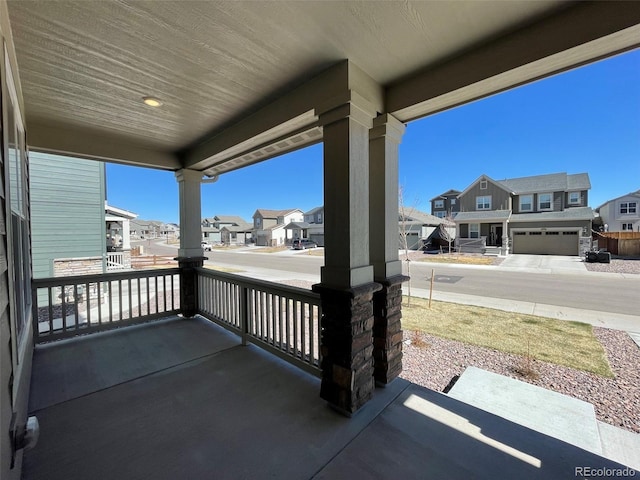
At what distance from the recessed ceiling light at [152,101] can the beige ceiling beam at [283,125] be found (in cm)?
78

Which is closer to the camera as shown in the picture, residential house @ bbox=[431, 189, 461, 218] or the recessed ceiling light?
the recessed ceiling light

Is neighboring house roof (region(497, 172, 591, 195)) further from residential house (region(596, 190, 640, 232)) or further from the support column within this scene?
the support column

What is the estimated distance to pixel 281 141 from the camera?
3.10 metres

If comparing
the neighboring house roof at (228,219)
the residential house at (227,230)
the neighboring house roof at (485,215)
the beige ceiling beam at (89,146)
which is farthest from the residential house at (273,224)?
Answer: the beige ceiling beam at (89,146)

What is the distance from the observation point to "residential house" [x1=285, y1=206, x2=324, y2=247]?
30934 millimetres

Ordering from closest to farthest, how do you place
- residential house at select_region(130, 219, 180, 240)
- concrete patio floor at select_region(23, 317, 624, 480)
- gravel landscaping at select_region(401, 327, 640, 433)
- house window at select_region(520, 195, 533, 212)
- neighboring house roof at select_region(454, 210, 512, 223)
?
concrete patio floor at select_region(23, 317, 624, 480) < gravel landscaping at select_region(401, 327, 640, 433) < neighboring house roof at select_region(454, 210, 512, 223) < house window at select_region(520, 195, 533, 212) < residential house at select_region(130, 219, 180, 240)

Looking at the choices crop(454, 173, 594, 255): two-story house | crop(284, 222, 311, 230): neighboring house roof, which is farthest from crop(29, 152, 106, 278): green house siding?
crop(284, 222, 311, 230): neighboring house roof

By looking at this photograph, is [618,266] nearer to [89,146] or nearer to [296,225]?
[89,146]

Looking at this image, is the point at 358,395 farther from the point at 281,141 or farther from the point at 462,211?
the point at 462,211

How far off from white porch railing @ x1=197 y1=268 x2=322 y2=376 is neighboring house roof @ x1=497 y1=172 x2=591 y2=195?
2181 centimetres

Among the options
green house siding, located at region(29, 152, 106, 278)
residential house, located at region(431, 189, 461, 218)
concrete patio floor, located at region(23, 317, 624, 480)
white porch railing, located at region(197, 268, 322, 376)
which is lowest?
concrete patio floor, located at region(23, 317, 624, 480)

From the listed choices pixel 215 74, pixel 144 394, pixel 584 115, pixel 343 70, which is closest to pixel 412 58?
pixel 343 70

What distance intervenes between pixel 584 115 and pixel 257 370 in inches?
293

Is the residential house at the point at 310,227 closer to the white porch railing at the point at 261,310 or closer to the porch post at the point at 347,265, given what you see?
the white porch railing at the point at 261,310
